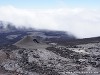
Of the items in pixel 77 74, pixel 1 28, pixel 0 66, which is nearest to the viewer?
pixel 77 74

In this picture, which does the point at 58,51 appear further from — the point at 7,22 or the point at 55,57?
the point at 7,22

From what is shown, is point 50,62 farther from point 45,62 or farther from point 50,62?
point 45,62

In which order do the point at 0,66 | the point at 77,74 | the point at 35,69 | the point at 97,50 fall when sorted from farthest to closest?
the point at 97,50 < the point at 0,66 < the point at 35,69 < the point at 77,74

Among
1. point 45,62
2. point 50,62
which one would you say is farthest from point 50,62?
point 45,62

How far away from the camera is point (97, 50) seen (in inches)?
891

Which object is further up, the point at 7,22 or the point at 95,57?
the point at 7,22

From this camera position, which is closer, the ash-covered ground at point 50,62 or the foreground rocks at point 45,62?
the ash-covered ground at point 50,62

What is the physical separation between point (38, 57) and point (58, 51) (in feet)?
10.5

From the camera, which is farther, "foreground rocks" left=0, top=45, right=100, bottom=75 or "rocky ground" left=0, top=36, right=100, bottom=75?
"foreground rocks" left=0, top=45, right=100, bottom=75

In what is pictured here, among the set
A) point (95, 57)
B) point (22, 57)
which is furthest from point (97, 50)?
point (22, 57)

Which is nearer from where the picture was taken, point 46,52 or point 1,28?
point 46,52

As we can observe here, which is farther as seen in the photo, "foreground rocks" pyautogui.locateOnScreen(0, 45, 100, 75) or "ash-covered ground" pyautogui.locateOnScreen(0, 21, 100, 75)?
"foreground rocks" pyautogui.locateOnScreen(0, 45, 100, 75)

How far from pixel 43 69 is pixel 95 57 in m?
5.50

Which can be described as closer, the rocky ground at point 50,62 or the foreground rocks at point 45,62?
the rocky ground at point 50,62
